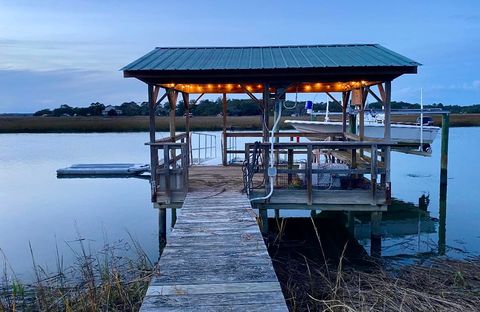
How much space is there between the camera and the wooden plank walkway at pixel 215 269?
3666mm

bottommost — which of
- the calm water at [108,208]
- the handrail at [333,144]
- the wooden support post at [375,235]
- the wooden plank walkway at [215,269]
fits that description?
the calm water at [108,208]

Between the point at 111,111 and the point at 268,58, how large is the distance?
55959 millimetres

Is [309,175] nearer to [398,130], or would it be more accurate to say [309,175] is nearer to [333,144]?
[333,144]

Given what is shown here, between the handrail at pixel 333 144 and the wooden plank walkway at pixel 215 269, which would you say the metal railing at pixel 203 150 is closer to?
the handrail at pixel 333 144

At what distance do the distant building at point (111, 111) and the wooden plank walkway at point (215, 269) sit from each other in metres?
57.9

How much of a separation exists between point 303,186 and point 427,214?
5.82 m

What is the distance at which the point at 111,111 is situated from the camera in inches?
2454

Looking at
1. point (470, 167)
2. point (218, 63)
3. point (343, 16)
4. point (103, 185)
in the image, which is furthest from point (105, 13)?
point (470, 167)

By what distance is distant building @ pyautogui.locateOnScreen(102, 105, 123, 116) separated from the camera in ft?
203

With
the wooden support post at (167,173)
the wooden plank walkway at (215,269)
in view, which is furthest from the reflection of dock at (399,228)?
the wooden plank walkway at (215,269)

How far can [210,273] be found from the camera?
4324 millimetres

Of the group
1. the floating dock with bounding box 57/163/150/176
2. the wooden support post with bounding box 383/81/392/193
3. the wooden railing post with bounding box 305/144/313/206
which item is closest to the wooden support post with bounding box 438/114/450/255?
the wooden support post with bounding box 383/81/392/193

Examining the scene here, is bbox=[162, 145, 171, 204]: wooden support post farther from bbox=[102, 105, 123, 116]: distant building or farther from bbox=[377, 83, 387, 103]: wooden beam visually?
bbox=[102, 105, 123, 116]: distant building

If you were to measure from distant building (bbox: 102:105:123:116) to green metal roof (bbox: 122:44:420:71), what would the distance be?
174 ft
